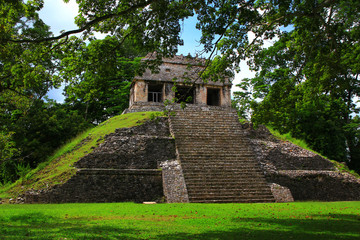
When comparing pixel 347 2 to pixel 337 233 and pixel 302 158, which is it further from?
pixel 302 158

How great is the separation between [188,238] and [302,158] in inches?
522

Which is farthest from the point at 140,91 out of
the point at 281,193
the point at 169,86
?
the point at 281,193

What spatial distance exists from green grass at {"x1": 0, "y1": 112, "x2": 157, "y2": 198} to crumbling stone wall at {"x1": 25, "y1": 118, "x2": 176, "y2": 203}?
17.4 inches

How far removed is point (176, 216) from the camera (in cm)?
785

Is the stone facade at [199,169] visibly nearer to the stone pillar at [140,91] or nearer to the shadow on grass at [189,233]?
the stone pillar at [140,91]

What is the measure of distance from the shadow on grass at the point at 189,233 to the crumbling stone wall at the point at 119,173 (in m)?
5.20

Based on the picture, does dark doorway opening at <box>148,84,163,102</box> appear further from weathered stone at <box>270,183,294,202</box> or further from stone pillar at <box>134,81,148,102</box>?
weathered stone at <box>270,183,294,202</box>

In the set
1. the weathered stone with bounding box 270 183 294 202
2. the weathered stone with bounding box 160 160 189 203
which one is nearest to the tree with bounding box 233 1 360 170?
the weathered stone with bounding box 270 183 294 202

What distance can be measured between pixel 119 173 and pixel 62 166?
2.83m

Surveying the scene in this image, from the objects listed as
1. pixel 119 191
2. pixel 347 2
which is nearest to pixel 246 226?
pixel 347 2

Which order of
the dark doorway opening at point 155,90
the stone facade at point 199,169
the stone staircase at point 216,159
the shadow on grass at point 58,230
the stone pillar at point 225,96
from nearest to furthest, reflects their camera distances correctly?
the shadow on grass at point 58,230, the stone facade at point 199,169, the stone staircase at point 216,159, the dark doorway opening at point 155,90, the stone pillar at point 225,96

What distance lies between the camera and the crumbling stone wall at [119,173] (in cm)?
1235

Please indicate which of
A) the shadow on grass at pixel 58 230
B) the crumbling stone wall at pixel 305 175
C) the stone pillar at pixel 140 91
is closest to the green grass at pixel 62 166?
the stone pillar at pixel 140 91

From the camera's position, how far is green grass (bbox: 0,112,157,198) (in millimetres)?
12898
